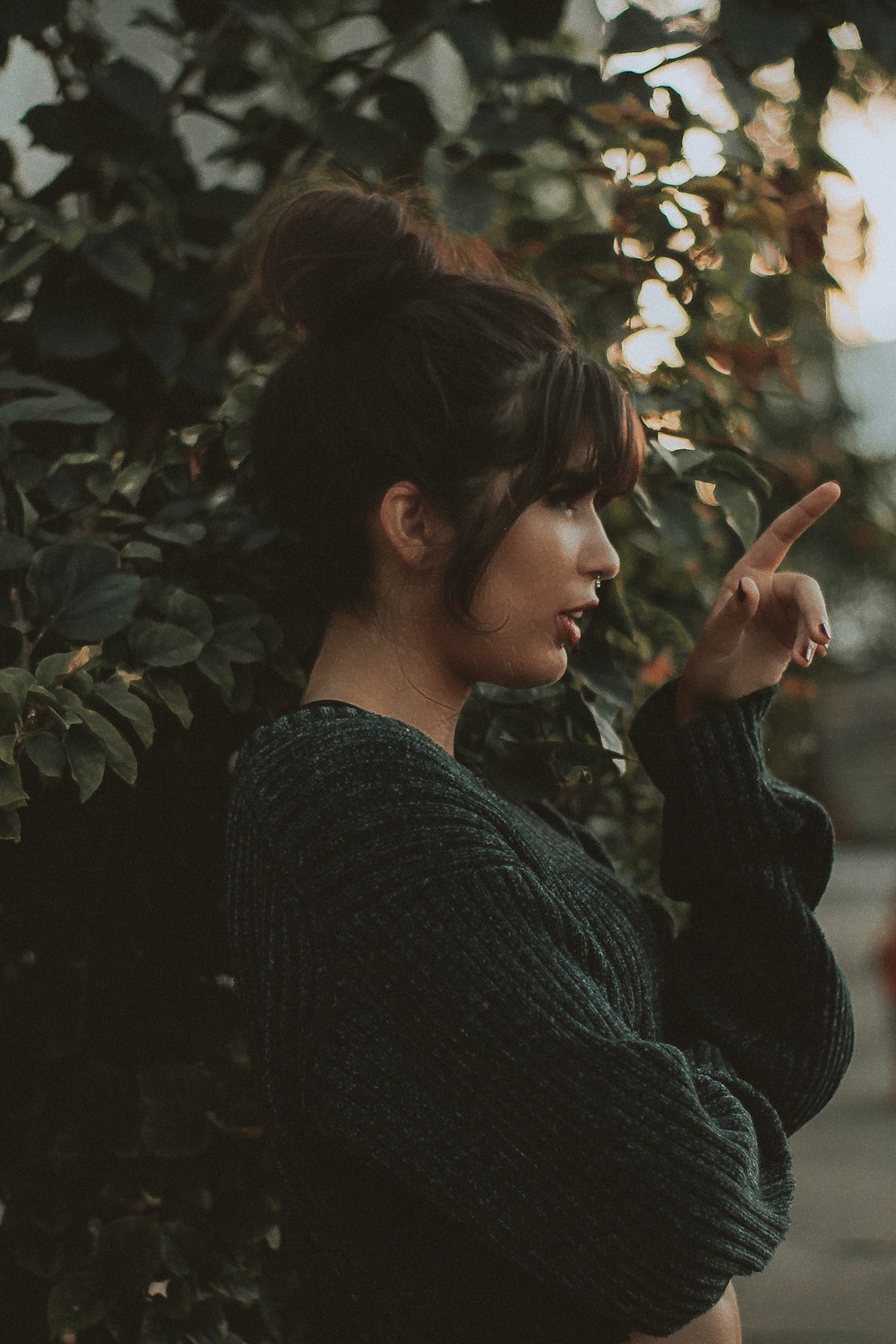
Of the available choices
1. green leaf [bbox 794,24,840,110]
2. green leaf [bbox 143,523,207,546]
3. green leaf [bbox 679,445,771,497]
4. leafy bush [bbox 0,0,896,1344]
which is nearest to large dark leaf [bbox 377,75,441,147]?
leafy bush [bbox 0,0,896,1344]

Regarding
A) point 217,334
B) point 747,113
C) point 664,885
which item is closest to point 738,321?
point 747,113

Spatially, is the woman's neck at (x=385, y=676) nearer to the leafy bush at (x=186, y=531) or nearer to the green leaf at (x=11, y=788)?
the leafy bush at (x=186, y=531)

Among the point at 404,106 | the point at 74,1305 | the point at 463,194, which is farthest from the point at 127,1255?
the point at 404,106

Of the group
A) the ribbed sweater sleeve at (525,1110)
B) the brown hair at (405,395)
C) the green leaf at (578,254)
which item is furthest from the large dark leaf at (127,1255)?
the green leaf at (578,254)

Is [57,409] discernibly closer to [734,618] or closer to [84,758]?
[84,758]

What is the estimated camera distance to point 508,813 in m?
1.58

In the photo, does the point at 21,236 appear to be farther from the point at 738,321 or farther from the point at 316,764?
the point at 738,321

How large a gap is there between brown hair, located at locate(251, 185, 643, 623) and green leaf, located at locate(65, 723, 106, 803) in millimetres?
306

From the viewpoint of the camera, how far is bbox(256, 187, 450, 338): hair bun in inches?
65.0

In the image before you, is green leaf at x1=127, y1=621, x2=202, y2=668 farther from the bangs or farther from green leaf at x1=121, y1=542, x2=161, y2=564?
the bangs

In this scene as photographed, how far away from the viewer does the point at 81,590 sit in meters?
1.65

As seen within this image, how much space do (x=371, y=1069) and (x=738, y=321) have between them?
1.49 m

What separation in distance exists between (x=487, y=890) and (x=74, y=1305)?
0.81 meters

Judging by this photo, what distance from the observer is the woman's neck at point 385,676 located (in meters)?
1.59
